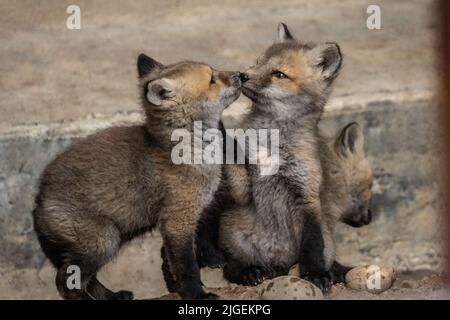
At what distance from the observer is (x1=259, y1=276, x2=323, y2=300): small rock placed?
544 cm

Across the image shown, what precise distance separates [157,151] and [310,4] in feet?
7.31

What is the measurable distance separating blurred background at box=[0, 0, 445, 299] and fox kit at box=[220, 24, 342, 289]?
0.90 metres

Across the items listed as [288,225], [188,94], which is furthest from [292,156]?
[188,94]

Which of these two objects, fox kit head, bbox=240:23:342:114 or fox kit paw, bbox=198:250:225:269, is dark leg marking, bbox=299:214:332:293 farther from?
fox kit head, bbox=240:23:342:114

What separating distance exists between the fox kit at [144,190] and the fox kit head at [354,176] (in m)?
1.10

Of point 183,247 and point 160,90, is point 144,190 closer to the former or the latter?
point 183,247

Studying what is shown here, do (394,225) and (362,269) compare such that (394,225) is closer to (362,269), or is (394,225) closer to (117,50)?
(362,269)

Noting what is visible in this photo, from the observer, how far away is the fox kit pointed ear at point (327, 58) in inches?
227

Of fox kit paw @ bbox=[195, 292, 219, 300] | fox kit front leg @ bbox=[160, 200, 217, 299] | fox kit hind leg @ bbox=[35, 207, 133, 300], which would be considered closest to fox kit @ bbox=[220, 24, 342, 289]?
fox kit paw @ bbox=[195, 292, 219, 300]

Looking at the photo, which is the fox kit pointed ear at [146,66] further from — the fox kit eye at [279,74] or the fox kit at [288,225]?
the fox kit at [288,225]

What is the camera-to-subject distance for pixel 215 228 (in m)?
5.99

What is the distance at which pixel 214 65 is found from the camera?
687 centimetres

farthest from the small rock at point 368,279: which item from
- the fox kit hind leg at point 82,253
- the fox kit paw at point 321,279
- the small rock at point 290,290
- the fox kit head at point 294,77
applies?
the fox kit hind leg at point 82,253
